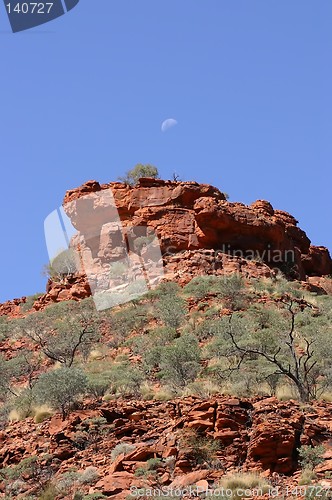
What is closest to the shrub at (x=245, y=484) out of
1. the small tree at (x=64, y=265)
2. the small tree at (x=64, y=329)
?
the small tree at (x=64, y=329)

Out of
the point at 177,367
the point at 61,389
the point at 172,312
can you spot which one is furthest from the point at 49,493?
the point at 172,312

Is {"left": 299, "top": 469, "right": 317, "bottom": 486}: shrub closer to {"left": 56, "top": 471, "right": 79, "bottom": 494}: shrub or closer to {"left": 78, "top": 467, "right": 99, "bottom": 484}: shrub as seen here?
{"left": 78, "top": 467, "right": 99, "bottom": 484}: shrub

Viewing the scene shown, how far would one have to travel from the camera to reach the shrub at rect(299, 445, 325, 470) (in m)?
11.2

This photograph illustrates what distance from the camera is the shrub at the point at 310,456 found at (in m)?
11.2

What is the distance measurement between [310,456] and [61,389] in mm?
6580

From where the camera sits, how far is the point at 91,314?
30.4 meters

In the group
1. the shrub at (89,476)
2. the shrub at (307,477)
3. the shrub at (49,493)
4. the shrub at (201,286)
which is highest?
the shrub at (201,286)

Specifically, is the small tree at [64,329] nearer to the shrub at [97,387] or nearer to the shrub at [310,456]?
the shrub at [97,387]

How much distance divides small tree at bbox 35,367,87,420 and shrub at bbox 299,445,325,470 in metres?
6.10

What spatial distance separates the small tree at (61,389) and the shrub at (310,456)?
20.0ft

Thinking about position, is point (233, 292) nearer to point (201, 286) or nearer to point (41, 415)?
point (201, 286)

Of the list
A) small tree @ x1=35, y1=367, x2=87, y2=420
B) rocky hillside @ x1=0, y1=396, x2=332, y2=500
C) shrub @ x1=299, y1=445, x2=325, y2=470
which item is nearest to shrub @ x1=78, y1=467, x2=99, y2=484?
rocky hillside @ x1=0, y1=396, x2=332, y2=500

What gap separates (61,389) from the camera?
15914mm

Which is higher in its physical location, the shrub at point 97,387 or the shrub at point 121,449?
the shrub at point 97,387
